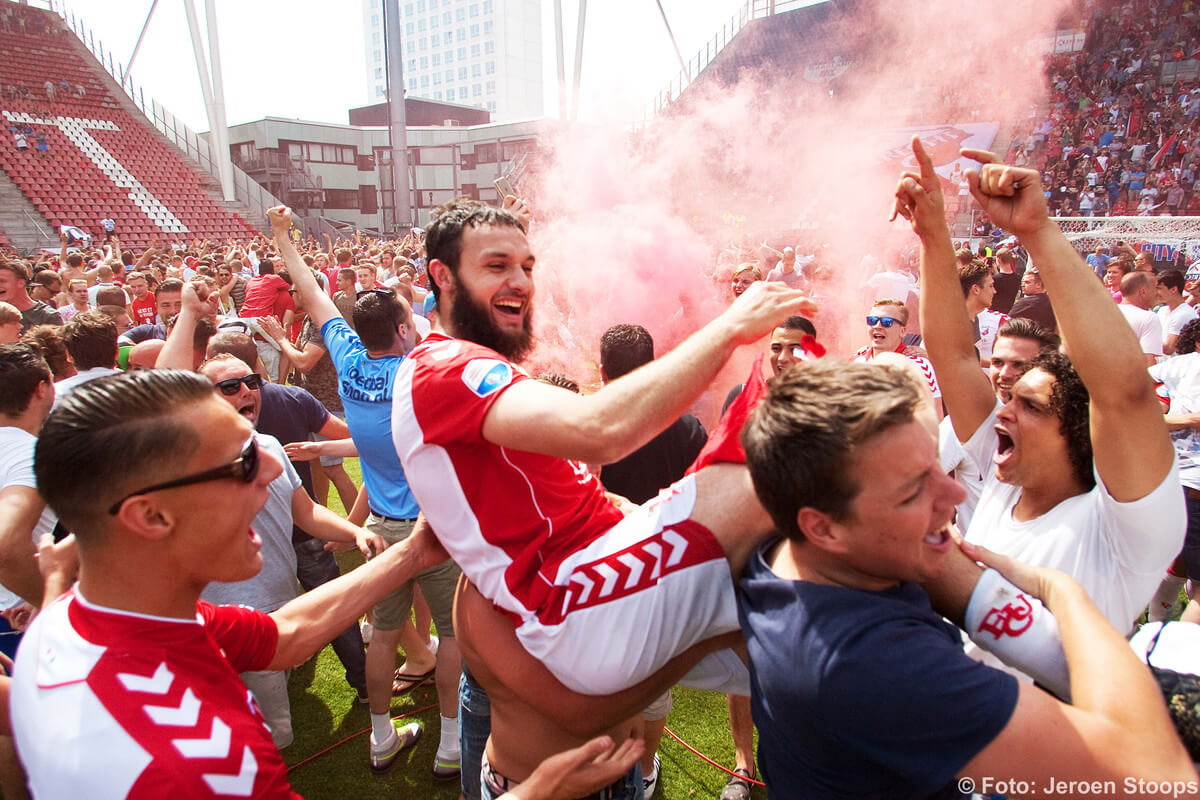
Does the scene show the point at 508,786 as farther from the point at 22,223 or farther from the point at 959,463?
the point at 22,223

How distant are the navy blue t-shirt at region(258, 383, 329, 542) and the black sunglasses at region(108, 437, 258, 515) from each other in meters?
3.07

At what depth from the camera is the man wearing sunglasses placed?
51.5 inches

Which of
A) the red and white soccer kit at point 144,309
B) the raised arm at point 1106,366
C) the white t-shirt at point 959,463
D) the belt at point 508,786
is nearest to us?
the raised arm at point 1106,366

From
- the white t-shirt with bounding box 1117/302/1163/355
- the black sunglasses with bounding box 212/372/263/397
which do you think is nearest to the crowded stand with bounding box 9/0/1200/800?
the black sunglasses with bounding box 212/372/263/397

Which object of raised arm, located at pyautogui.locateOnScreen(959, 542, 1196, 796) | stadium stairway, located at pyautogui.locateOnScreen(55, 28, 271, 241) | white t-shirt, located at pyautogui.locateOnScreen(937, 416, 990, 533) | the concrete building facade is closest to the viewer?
raised arm, located at pyautogui.locateOnScreen(959, 542, 1196, 796)

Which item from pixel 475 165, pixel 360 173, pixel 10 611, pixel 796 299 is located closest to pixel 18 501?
pixel 10 611

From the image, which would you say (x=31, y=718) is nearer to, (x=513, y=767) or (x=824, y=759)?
(x=513, y=767)

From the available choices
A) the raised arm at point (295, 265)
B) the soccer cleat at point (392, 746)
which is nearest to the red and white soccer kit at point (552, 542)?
the raised arm at point (295, 265)

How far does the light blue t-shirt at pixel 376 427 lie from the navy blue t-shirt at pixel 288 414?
748 mm

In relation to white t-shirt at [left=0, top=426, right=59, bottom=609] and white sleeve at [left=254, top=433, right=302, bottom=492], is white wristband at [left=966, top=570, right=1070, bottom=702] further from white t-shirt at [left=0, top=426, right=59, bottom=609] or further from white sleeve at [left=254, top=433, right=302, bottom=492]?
white t-shirt at [left=0, top=426, right=59, bottom=609]

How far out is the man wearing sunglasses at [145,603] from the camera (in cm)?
131

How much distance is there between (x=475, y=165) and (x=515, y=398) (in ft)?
134

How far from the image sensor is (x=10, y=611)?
8.79ft

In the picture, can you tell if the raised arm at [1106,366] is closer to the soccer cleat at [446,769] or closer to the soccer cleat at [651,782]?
the soccer cleat at [651,782]
